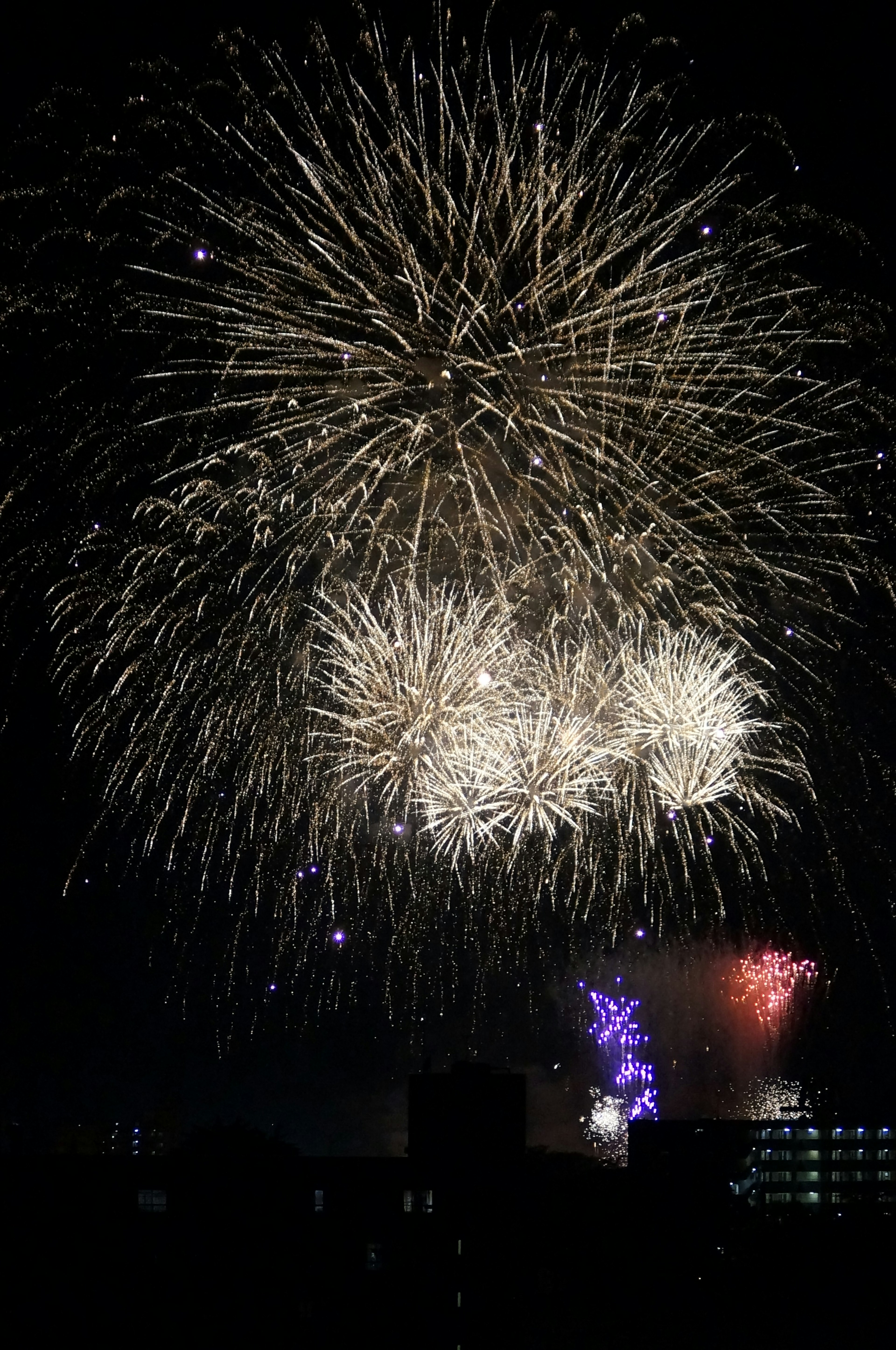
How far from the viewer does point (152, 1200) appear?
22.7 m

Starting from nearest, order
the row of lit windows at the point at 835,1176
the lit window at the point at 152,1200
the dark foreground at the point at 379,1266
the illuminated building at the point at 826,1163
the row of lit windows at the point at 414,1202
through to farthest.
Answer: the dark foreground at the point at 379,1266 < the lit window at the point at 152,1200 < the row of lit windows at the point at 414,1202 < the illuminated building at the point at 826,1163 < the row of lit windows at the point at 835,1176

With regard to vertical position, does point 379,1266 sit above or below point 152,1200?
below

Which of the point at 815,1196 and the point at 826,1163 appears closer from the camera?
the point at 815,1196

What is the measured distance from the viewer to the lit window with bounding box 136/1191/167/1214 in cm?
2256

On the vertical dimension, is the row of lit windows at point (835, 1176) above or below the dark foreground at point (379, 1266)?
above

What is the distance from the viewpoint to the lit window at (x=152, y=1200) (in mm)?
22562

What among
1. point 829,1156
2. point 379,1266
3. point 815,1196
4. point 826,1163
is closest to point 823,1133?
point 829,1156

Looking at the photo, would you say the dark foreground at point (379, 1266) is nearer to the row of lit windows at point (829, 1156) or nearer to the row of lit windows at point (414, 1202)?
the row of lit windows at point (414, 1202)

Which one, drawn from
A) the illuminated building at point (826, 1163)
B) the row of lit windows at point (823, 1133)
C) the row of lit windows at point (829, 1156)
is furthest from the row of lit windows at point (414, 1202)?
the row of lit windows at point (829, 1156)

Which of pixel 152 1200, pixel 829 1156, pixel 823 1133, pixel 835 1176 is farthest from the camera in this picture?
pixel 823 1133

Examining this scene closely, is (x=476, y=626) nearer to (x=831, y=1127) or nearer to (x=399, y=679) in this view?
(x=399, y=679)

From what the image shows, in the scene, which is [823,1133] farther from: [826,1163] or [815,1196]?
[815,1196]

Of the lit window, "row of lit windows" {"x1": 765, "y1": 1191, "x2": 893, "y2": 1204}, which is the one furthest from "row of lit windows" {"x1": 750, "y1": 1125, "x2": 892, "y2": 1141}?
the lit window

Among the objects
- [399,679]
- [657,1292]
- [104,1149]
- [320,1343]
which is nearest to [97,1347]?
[320,1343]
